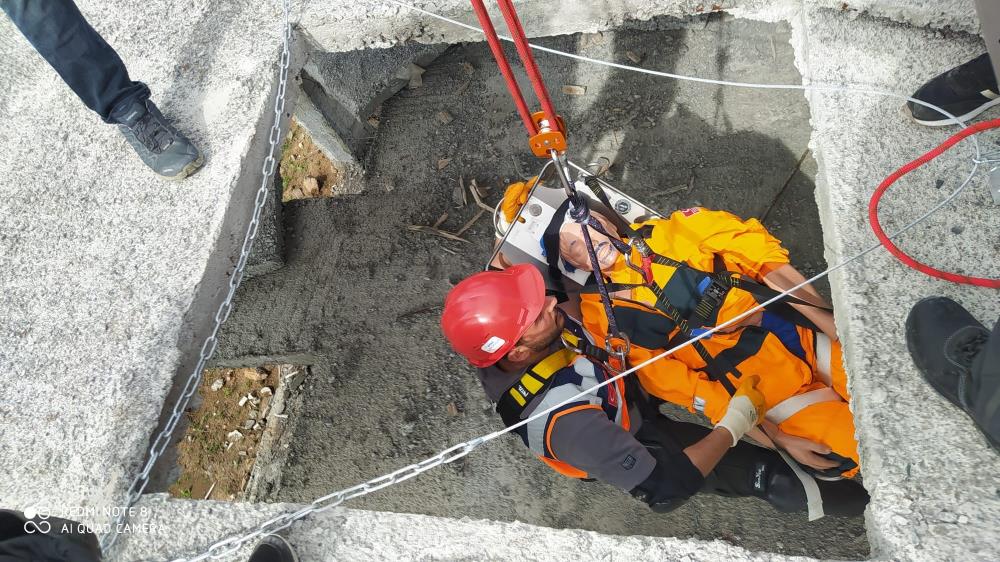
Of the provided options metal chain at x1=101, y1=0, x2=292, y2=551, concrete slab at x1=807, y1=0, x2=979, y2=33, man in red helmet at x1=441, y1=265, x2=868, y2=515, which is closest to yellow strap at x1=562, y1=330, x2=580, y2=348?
man in red helmet at x1=441, y1=265, x2=868, y2=515

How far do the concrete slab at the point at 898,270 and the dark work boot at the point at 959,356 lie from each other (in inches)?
3.1

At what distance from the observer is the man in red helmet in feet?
7.74

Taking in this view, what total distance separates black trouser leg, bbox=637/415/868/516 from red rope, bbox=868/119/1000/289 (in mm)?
1175

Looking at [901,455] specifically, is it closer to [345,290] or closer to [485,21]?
[485,21]

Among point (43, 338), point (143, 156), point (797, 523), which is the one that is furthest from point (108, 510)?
point (797, 523)

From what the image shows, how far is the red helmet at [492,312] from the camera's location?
8.75ft

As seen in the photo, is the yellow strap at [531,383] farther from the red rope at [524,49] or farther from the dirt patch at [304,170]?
the dirt patch at [304,170]

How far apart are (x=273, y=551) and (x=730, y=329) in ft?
7.08

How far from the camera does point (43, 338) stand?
281 cm

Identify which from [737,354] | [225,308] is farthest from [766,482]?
[225,308]

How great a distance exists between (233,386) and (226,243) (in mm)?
2373

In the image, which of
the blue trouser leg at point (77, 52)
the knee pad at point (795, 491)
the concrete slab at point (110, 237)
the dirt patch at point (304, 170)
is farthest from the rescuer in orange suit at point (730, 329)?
the dirt patch at point (304, 170)

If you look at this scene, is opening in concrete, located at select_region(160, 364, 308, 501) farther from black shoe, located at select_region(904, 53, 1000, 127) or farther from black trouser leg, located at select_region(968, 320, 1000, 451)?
black shoe, located at select_region(904, 53, 1000, 127)

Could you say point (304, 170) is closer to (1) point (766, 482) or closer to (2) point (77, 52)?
(2) point (77, 52)
